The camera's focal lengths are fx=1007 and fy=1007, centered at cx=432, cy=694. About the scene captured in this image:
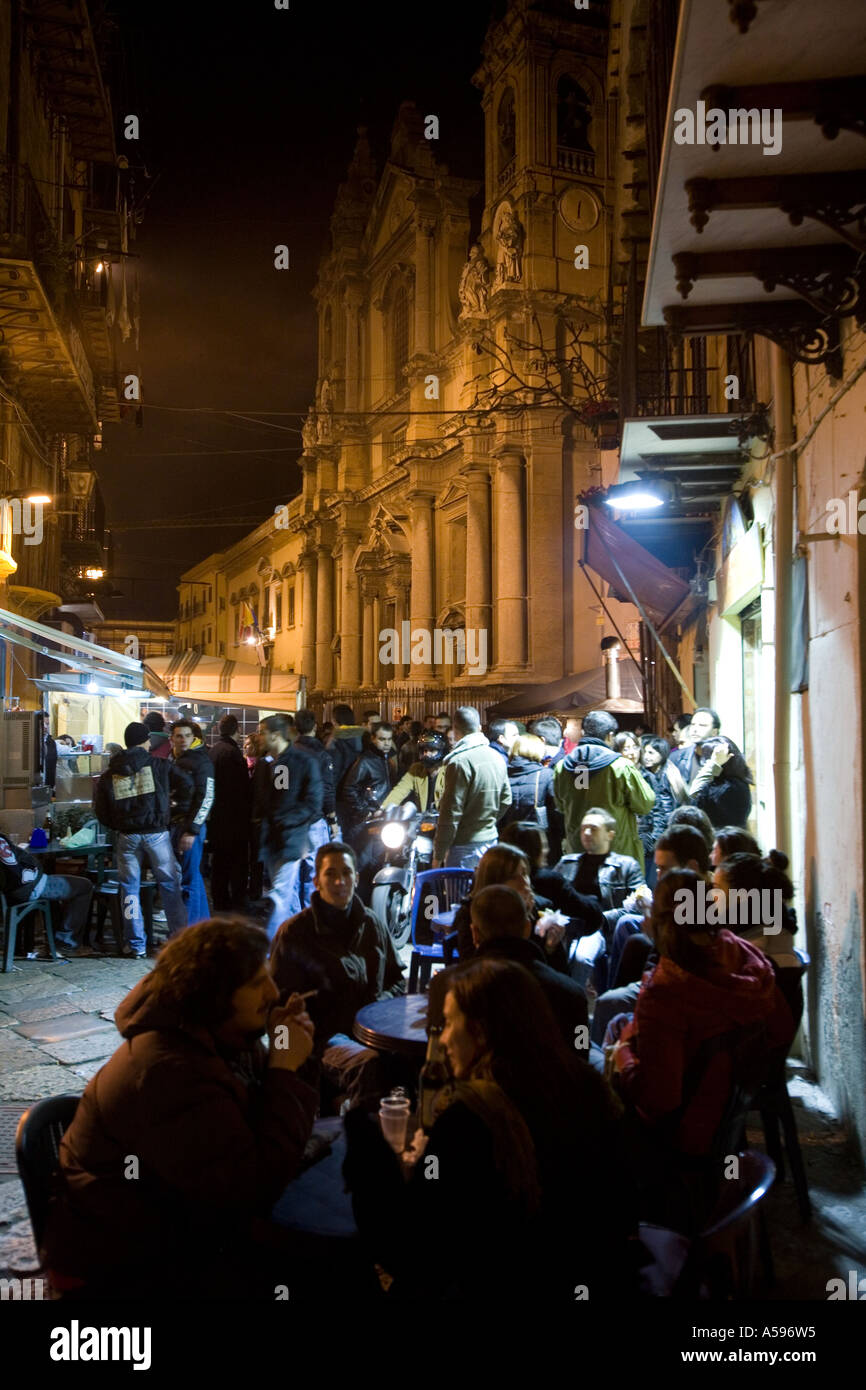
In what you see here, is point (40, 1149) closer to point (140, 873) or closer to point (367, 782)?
point (140, 873)

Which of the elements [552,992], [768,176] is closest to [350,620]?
[768,176]

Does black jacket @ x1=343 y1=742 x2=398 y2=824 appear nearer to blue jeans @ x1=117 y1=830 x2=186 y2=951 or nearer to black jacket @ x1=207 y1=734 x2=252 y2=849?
black jacket @ x1=207 y1=734 x2=252 y2=849

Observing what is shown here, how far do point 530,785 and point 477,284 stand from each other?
18.8m

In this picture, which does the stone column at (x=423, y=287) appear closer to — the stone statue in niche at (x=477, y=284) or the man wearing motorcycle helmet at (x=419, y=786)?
the stone statue in niche at (x=477, y=284)

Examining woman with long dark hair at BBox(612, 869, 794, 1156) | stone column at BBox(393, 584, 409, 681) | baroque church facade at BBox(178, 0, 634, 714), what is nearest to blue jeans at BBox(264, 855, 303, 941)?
→ woman with long dark hair at BBox(612, 869, 794, 1156)

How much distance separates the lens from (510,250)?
2295cm

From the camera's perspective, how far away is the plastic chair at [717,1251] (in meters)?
2.46

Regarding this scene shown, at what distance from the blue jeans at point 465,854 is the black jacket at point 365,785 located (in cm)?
386

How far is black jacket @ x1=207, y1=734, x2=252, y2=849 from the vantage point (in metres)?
10.0

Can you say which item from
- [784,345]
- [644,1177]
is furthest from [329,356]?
[644,1177]

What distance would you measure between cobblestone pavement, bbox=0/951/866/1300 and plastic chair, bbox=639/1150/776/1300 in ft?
3.68

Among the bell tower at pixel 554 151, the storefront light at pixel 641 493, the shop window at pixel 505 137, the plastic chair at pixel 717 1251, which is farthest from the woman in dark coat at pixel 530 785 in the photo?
the shop window at pixel 505 137

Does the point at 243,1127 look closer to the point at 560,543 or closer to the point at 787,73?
the point at 787,73
